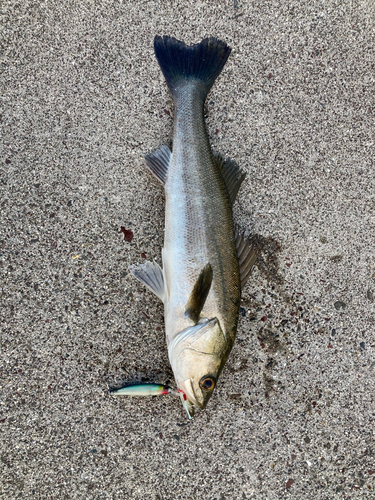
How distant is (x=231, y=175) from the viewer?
272 centimetres

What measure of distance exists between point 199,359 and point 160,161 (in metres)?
1.56

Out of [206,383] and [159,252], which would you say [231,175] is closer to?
[159,252]

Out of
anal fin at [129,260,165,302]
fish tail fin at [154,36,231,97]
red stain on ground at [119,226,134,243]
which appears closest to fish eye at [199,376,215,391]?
anal fin at [129,260,165,302]

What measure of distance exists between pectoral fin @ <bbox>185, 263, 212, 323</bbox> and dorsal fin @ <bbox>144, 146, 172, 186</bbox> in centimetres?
87

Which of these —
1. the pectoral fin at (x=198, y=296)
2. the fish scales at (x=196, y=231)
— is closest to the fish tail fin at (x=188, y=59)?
the fish scales at (x=196, y=231)

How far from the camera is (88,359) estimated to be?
2.60 meters

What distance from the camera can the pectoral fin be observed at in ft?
7.51

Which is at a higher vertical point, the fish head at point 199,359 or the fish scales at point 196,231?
the fish scales at point 196,231

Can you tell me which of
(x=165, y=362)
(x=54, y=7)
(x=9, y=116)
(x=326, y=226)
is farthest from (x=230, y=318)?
(x=54, y=7)

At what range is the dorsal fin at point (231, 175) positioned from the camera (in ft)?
8.84

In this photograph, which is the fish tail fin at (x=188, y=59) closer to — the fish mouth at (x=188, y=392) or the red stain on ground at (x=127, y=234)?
the red stain on ground at (x=127, y=234)

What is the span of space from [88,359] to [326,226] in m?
2.28

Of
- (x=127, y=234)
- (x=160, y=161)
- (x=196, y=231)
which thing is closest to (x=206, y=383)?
(x=196, y=231)

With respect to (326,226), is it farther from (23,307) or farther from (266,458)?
(23,307)
